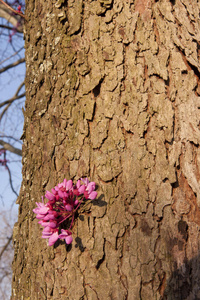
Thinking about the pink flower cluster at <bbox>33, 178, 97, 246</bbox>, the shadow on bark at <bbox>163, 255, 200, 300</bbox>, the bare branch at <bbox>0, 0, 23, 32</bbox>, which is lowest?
the shadow on bark at <bbox>163, 255, 200, 300</bbox>

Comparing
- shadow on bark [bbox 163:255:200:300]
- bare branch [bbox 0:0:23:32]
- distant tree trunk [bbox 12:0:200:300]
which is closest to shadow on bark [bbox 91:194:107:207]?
distant tree trunk [bbox 12:0:200:300]

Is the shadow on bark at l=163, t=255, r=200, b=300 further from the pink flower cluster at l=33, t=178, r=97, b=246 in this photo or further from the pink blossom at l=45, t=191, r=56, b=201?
the pink blossom at l=45, t=191, r=56, b=201

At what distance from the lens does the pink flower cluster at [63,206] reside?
1351 mm

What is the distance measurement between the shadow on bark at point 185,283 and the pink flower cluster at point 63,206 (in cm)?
48

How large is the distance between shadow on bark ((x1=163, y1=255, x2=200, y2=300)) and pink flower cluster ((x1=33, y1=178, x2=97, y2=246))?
48 centimetres

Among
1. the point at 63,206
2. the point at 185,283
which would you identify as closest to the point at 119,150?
the point at 63,206

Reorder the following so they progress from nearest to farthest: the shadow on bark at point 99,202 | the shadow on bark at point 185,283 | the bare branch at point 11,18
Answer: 1. the shadow on bark at point 185,283
2. the shadow on bark at point 99,202
3. the bare branch at point 11,18

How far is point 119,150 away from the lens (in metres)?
1.40

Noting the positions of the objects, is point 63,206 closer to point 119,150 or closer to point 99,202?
point 99,202

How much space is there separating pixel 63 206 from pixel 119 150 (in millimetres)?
386

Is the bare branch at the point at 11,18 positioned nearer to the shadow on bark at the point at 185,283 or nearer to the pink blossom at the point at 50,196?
the pink blossom at the point at 50,196

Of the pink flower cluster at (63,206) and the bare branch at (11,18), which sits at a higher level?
the bare branch at (11,18)

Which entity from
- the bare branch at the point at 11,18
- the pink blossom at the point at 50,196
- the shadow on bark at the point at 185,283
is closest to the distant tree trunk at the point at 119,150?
the shadow on bark at the point at 185,283

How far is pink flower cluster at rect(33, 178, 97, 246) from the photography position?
1351 mm
